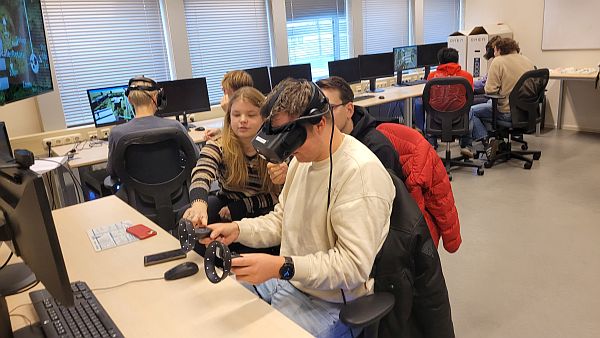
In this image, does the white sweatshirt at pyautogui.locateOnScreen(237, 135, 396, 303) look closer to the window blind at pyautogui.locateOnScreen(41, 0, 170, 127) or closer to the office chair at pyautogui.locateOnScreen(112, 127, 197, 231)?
the office chair at pyautogui.locateOnScreen(112, 127, 197, 231)

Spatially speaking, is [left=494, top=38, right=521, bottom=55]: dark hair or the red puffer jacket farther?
[left=494, top=38, right=521, bottom=55]: dark hair

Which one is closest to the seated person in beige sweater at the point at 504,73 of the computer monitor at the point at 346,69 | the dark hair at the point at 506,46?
the dark hair at the point at 506,46

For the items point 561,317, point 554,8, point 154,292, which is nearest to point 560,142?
point 554,8

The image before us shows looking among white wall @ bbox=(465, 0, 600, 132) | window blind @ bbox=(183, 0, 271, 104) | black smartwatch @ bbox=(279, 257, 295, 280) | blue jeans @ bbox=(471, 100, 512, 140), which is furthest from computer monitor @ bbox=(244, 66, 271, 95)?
white wall @ bbox=(465, 0, 600, 132)

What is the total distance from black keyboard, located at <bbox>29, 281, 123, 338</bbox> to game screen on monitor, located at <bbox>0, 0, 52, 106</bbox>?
3.56ft

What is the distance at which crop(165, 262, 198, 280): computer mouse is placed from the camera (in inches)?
56.4

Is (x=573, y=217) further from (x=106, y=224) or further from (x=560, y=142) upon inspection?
(x=106, y=224)

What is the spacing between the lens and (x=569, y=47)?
19.8 ft

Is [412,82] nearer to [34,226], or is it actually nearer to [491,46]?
[491,46]

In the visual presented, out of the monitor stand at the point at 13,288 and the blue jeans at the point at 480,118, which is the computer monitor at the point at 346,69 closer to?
the blue jeans at the point at 480,118

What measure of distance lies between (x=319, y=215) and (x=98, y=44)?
372cm

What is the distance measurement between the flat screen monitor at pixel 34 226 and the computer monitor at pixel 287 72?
13.0 feet

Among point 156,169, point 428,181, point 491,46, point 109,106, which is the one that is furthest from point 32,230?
point 491,46

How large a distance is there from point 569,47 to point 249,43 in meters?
4.30
